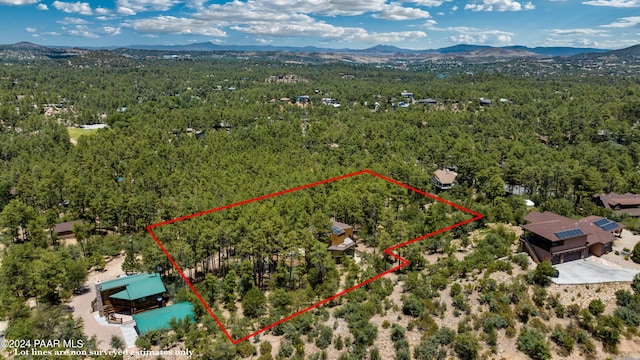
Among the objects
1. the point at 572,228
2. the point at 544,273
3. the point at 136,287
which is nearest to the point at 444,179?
the point at 572,228

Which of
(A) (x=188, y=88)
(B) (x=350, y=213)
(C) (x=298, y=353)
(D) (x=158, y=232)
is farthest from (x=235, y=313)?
(A) (x=188, y=88)

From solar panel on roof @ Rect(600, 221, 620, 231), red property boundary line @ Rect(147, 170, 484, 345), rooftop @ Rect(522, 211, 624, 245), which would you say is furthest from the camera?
solar panel on roof @ Rect(600, 221, 620, 231)

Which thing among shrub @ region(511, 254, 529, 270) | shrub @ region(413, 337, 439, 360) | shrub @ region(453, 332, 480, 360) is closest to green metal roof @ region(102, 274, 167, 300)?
shrub @ region(413, 337, 439, 360)

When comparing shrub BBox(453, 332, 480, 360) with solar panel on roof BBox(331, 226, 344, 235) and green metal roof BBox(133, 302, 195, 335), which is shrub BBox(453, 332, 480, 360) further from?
green metal roof BBox(133, 302, 195, 335)

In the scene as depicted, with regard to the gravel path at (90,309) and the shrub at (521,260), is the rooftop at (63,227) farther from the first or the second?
the shrub at (521,260)

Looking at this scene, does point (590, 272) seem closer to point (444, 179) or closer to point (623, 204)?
point (623, 204)
